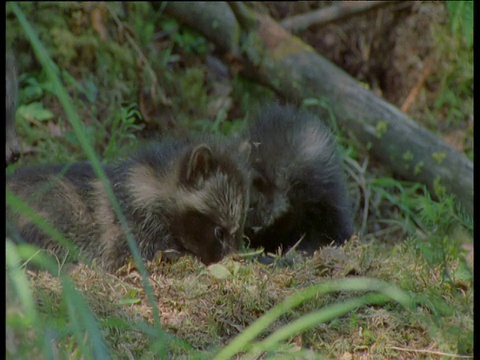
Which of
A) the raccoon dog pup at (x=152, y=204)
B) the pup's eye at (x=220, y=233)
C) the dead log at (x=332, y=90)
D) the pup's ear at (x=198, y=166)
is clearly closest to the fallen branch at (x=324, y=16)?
the dead log at (x=332, y=90)

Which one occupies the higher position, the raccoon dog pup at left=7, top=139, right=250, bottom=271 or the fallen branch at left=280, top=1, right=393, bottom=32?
the fallen branch at left=280, top=1, right=393, bottom=32

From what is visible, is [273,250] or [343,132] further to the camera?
[343,132]

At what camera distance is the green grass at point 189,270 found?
3.30m

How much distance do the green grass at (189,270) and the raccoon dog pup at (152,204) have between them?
1.04 ft

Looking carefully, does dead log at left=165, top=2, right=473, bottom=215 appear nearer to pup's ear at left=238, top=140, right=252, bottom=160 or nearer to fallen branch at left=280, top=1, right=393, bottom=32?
fallen branch at left=280, top=1, right=393, bottom=32

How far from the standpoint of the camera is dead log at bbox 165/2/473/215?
712cm

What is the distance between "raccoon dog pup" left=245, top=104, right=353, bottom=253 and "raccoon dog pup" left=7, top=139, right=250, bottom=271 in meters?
0.87

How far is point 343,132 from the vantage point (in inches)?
310

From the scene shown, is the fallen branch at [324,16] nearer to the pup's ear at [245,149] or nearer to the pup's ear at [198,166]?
the pup's ear at [245,149]

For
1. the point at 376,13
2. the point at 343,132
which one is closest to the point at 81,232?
the point at 343,132

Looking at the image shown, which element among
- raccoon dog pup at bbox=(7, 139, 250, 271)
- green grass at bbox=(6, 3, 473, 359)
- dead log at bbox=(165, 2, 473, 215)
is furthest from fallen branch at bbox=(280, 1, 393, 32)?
raccoon dog pup at bbox=(7, 139, 250, 271)

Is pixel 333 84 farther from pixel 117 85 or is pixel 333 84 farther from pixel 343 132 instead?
pixel 117 85

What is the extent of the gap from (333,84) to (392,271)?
3546mm

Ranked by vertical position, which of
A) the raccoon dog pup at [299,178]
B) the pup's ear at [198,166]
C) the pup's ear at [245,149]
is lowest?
the raccoon dog pup at [299,178]
